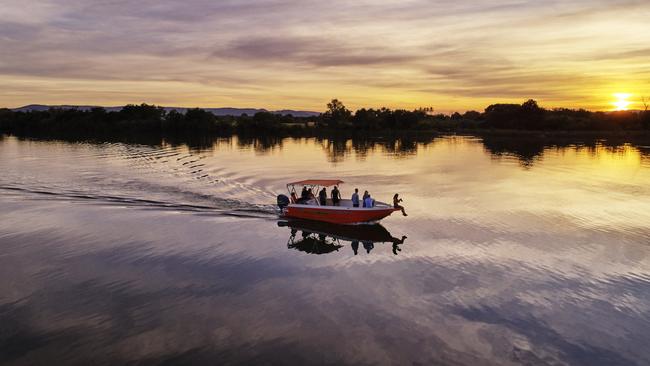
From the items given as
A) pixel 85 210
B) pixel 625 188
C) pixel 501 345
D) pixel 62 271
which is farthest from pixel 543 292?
pixel 625 188

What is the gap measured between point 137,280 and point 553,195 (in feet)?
132

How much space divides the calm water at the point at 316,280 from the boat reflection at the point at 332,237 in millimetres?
237

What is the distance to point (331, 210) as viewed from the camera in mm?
33406

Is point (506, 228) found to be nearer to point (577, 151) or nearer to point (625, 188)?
point (625, 188)

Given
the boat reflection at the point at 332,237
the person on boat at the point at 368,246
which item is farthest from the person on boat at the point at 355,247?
the person on boat at the point at 368,246

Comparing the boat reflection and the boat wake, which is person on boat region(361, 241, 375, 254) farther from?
the boat wake

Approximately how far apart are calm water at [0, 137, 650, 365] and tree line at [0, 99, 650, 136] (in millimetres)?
115714

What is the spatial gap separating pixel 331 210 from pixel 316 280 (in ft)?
34.3

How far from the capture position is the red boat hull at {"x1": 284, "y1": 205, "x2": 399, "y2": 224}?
3253 cm

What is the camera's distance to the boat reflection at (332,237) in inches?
1147

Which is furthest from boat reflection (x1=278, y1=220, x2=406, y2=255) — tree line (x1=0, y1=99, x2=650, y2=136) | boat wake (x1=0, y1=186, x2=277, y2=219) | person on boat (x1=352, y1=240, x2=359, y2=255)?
tree line (x1=0, y1=99, x2=650, y2=136)

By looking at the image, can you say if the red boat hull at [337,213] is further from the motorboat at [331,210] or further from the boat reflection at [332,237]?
the boat reflection at [332,237]

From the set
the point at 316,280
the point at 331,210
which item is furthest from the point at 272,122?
the point at 316,280

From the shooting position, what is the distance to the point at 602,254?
90.2 ft
